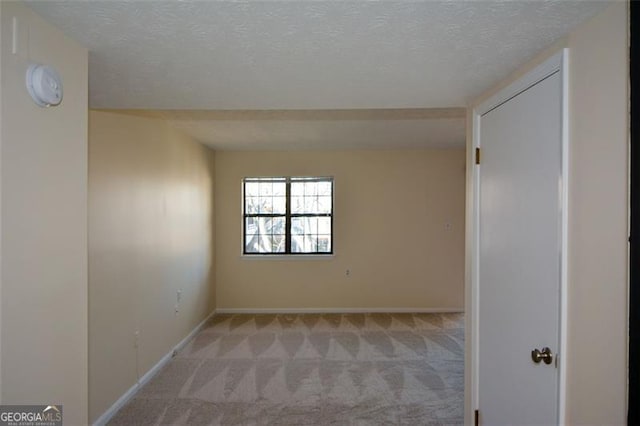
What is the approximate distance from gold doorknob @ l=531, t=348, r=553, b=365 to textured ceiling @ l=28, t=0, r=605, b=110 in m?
1.31

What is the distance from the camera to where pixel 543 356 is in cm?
153

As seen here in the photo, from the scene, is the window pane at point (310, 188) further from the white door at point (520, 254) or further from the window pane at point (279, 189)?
the white door at point (520, 254)

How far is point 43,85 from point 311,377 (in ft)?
10.3

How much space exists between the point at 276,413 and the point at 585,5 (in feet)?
10.1

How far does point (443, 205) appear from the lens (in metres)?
5.66

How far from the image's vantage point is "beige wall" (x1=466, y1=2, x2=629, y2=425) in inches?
45.9

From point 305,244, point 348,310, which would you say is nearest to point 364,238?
point 305,244

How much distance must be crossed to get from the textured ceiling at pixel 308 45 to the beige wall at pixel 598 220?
155mm

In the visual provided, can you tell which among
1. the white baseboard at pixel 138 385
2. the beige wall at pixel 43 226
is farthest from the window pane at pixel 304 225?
the beige wall at pixel 43 226

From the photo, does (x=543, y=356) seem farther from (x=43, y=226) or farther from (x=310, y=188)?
(x=310, y=188)

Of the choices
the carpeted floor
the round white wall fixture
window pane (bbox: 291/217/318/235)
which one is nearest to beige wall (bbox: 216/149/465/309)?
window pane (bbox: 291/217/318/235)

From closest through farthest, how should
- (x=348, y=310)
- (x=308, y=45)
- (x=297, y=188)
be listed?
(x=308, y=45)
(x=348, y=310)
(x=297, y=188)

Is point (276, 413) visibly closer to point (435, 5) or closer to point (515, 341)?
point (515, 341)

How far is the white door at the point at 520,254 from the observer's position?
1.48 metres
